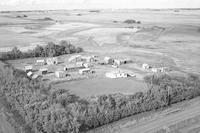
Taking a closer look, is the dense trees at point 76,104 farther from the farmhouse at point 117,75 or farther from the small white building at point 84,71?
the small white building at point 84,71

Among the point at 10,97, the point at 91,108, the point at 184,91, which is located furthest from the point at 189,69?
the point at 10,97

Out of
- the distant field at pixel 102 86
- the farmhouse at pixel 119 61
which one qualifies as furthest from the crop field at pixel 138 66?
the farmhouse at pixel 119 61

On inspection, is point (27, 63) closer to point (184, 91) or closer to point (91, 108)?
point (91, 108)

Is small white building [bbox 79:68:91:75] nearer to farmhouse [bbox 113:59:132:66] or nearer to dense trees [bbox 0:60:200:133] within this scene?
farmhouse [bbox 113:59:132:66]

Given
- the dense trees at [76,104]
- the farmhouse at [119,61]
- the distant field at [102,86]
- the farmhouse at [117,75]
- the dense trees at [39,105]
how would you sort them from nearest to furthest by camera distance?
the dense trees at [39,105] → the dense trees at [76,104] → the distant field at [102,86] → the farmhouse at [117,75] → the farmhouse at [119,61]

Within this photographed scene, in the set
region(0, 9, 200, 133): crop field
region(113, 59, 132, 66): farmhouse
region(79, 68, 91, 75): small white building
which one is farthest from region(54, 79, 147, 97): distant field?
region(113, 59, 132, 66): farmhouse
